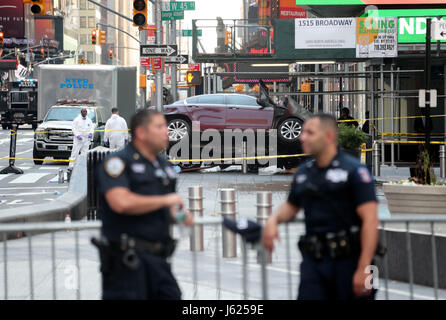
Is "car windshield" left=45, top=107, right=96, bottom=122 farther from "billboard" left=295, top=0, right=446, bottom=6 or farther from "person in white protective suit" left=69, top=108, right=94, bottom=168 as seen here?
"billboard" left=295, top=0, right=446, bottom=6

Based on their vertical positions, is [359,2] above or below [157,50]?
above

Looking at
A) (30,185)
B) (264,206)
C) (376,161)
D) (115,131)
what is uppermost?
(115,131)

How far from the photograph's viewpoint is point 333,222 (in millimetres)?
→ 4953

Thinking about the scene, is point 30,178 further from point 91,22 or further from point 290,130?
point 91,22

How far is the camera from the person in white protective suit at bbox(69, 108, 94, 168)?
81.4 ft

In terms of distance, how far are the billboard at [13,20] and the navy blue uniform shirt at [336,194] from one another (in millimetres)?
114139

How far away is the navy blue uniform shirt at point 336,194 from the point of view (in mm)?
→ 4895

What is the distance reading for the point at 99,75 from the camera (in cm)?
3256

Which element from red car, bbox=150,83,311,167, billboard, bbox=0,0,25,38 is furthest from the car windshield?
billboard, bbox=0,0,25,38

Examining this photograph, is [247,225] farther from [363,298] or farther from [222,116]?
[222,116]

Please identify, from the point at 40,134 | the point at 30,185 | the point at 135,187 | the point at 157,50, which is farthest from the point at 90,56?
the point at 135,187

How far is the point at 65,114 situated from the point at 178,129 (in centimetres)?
729

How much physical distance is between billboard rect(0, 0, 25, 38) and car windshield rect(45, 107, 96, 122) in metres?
88.8

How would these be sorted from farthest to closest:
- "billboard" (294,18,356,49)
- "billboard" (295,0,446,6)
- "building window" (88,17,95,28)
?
1. "building window" (88,17,95,28)
2. "billboard" (295,0,446,6)
3. "billboard" (294,18,356,49)
